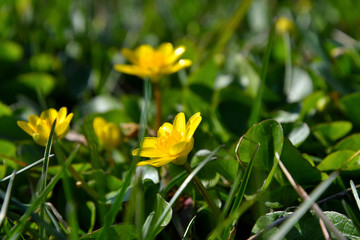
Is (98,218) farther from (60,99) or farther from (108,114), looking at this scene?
(60,99)

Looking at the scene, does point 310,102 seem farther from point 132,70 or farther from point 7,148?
point 7,148

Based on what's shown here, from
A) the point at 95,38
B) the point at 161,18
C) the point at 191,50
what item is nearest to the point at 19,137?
the point at 191,50

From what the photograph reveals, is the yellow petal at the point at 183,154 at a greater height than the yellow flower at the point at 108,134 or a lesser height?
greater

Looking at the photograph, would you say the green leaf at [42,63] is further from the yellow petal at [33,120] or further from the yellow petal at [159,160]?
the yellow petal at [159,160]

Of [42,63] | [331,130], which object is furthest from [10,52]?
[331,130]

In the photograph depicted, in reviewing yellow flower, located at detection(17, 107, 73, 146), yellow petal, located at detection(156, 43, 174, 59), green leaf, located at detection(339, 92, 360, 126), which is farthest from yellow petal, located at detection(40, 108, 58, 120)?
green leaf, located at detection(339, 92, 360, 126)

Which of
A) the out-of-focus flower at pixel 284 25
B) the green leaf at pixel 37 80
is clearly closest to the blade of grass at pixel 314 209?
the green leaf at pixel 37 80

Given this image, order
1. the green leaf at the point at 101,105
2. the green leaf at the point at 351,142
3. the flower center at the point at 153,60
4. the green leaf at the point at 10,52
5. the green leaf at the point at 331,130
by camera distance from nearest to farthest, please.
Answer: the green leaf at the point at 351,142, the green leaf at the point at 331,130, the flower center at the point at 153,60, the green leaf at the point at 101,105, the green leaf at the point at 10,52
